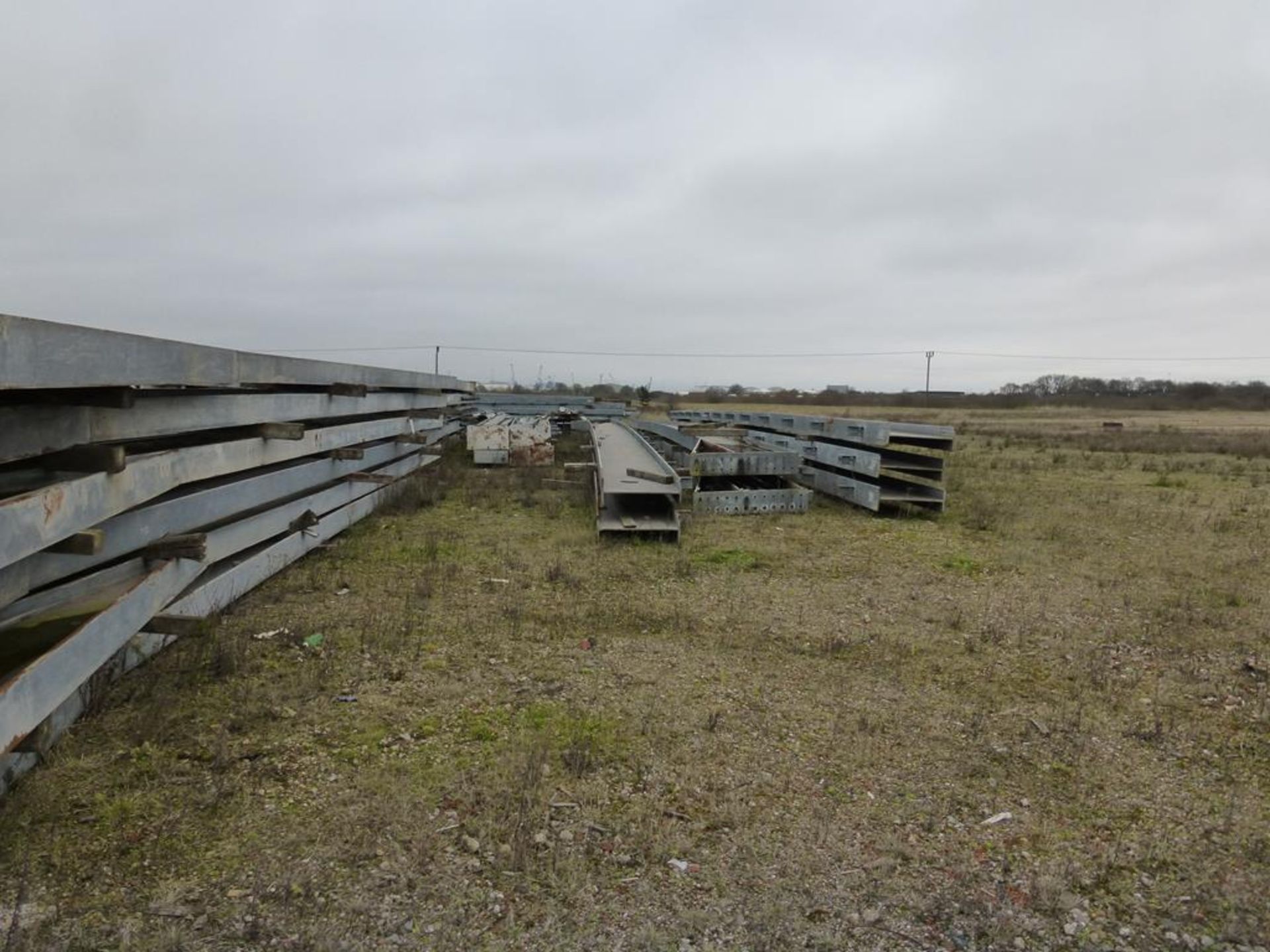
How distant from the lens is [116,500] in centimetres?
270

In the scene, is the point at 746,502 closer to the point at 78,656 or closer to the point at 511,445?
the point at 511,445

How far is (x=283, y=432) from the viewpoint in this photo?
→ 13.7 ft

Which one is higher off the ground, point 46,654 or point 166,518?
point 166,518

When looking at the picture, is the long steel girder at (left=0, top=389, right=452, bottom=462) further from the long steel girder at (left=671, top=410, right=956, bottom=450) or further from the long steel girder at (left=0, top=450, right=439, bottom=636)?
the long steel girder at (left=671, top=410, right=956, bottom=450)

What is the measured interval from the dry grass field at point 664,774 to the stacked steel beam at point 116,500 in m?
0.34

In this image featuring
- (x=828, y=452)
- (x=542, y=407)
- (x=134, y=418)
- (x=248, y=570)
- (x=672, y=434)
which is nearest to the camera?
(x=134, y=418)

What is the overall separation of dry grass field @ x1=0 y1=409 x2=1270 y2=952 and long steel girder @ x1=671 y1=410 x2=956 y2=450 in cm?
292

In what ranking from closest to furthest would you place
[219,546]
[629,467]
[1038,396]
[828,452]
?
[219,546] → [629,467] → [828,452] → [1038,396]

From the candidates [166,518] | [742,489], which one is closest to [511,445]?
[742,489]

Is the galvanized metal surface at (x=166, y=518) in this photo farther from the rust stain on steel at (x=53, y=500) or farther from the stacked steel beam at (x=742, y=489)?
the stacked steel beam at (x=742, y=489)

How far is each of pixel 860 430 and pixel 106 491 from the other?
7.80m

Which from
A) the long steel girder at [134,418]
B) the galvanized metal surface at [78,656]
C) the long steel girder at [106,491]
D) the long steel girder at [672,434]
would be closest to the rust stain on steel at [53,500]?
the long steel girder at [106,491]

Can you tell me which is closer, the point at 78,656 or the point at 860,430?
the point at 78,656

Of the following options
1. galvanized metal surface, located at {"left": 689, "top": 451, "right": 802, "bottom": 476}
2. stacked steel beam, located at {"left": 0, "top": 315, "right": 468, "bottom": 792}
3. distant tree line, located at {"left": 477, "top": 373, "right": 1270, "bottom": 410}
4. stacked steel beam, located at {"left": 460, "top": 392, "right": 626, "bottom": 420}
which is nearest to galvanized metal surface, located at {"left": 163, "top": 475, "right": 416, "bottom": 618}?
stacked steel beam, located at {"left": 0, "top": 315, "right": 468, "bottom": 792}
